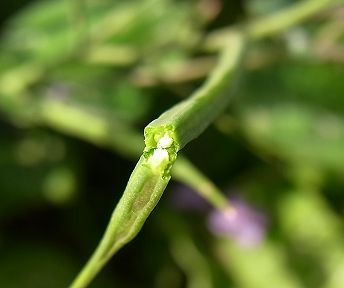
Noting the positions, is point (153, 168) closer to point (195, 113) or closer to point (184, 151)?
point (195, 113)

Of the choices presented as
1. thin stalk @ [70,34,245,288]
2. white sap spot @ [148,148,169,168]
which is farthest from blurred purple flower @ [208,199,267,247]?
white sap spot @ [148,148,169,168]

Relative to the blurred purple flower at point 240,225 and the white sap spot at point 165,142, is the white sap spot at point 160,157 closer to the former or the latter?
the white sap spot at point 165,142

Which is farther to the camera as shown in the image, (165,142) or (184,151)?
(184,151)

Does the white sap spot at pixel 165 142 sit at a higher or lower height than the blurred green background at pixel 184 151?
higher

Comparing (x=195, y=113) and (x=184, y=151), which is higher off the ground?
(x=195, y=113)

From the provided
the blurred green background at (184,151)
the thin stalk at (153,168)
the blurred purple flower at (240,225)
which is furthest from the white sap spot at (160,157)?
the blurred purple flower at (240,225)

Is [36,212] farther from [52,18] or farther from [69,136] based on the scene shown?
[52,18]

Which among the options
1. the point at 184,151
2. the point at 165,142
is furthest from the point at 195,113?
the point at 184,151

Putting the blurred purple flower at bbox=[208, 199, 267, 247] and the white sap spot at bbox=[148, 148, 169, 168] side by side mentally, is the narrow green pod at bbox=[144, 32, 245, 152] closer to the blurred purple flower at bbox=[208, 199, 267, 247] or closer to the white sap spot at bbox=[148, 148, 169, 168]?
the white sap spot at bbox=[148, 148, 169, 168]

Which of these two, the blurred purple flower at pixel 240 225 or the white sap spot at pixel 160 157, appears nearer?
the white sap spot at pixel 160 157

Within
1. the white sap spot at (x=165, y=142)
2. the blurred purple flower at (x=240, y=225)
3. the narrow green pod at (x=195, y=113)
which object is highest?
the white sap spot at (x=165, y=142)
